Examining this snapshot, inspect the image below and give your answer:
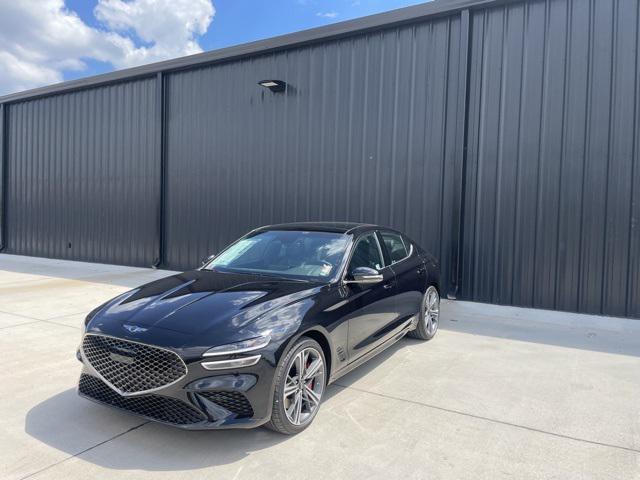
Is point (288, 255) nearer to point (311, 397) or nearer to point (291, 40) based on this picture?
point (311, 397)

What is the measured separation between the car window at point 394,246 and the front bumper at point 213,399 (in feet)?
7.98

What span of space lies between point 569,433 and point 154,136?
11338 mm

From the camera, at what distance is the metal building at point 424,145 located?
7.41m

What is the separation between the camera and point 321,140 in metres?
9.84

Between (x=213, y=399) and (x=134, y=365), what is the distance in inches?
23.0

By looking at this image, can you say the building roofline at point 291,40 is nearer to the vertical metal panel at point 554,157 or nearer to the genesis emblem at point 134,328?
the vertical metal panel at point 554,157

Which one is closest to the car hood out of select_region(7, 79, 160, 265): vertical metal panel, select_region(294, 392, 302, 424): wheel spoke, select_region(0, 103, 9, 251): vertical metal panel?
select_region(294, 392, 302, 424): wheel spoke

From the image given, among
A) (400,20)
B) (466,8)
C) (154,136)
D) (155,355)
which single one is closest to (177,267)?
(154,136)

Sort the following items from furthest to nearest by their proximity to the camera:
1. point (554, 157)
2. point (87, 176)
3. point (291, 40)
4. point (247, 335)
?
point (87, 176)
point (291, 40)
point (554, 157)
point (247, 335)

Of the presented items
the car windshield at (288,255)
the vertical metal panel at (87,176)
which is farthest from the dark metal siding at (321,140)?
the car windshield at (288,255)

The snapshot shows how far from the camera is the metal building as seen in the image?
24.3 ft

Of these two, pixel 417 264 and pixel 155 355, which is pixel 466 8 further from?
pixel 155 355

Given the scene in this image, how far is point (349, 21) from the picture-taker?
9281mm

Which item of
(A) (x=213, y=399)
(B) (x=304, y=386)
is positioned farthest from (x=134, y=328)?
(B) (x=304, y=386)
